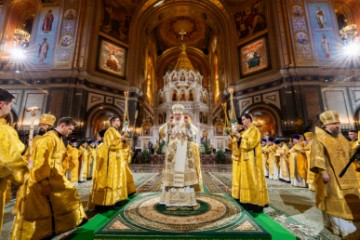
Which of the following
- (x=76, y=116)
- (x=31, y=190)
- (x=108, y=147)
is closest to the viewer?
(x=31, y=190)

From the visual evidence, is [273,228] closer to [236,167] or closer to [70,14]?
[236,167]

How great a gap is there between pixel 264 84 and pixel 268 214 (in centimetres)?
1208

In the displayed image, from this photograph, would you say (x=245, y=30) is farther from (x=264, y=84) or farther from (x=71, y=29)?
(x=71, y=29)

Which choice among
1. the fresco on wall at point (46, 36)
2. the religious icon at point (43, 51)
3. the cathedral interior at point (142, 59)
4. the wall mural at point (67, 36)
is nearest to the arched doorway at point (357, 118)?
the cathedral interior at point (142, 59)

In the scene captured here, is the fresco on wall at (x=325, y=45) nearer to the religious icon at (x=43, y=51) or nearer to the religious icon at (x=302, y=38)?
the religious icon at (x=302, y=38)

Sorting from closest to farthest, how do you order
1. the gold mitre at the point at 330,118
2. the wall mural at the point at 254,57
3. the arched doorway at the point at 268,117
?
1. the gold mitre at the point at 330,118
2. the arched doorway at the point at 268,117
3. the wall mural at the point at 254,57

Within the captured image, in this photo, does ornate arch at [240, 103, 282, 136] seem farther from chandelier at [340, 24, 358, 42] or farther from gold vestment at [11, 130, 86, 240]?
gold vestment at [11, 130, 86, 240]

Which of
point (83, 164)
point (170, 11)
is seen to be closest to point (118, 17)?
point (170, 11)

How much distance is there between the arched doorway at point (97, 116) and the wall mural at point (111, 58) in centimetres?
321

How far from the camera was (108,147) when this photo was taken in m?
3.25

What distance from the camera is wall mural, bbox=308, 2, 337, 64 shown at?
39.3 ft

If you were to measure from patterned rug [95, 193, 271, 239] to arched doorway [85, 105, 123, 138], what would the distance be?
1083cm

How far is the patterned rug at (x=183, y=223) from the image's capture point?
2.04 m

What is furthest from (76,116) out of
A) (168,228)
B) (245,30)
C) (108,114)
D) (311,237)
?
(245,30)
